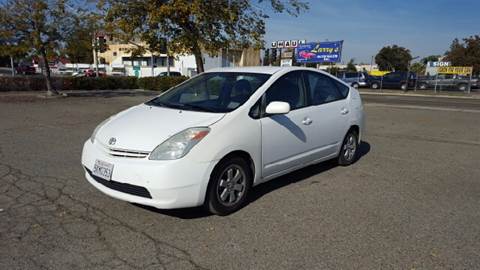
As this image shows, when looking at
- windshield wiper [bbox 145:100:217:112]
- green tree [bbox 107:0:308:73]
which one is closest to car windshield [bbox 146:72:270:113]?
windshield wiper [bbox 145:100:217:112]

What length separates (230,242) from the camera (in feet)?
10.4

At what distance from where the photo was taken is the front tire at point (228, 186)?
11.6 feet

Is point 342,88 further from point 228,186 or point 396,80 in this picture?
point 396,80

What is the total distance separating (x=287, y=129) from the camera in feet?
13.9

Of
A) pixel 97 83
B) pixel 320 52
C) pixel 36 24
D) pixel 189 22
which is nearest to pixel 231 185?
pixel 189 22

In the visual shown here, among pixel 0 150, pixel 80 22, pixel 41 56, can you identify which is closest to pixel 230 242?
pixel 0 150

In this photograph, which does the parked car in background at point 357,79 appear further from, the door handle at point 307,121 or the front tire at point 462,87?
the door handle at point 307,121

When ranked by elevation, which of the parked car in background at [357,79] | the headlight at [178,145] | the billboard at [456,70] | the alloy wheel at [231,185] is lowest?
the alloy wheel at [231,185]

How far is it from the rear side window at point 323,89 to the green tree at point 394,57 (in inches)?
3239

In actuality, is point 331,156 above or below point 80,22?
below

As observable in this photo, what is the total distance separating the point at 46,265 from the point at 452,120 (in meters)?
12.8

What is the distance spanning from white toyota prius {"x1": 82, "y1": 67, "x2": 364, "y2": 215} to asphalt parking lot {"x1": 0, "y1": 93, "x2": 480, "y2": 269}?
32 cm

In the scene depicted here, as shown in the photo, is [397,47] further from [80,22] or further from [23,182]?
[23,182]

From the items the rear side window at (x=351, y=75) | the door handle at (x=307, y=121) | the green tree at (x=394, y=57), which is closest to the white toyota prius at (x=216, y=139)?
the door handle at (x=307, y=121)
